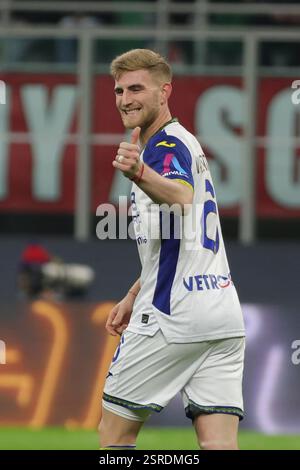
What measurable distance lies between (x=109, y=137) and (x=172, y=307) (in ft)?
25.0

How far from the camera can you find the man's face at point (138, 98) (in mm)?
5367

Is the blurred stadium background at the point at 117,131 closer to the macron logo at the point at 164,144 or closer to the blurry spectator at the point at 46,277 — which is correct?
the blurry spectator at the point at 46,277

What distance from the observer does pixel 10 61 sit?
12859 millimetres

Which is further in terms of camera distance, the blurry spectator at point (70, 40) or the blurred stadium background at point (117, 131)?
the blurry spectator at point (70, 40)

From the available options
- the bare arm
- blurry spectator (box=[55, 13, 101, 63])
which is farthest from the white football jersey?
blurry spectator (box=[55, 13, 101, 63])

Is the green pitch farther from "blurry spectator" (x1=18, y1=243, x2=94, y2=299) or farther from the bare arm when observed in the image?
the bare arm

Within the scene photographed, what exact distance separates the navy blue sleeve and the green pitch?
3559 mm

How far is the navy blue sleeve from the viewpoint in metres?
5.16

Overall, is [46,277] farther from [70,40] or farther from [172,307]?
[172,307]

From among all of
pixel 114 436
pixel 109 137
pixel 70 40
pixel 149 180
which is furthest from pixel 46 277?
pixel 149 180

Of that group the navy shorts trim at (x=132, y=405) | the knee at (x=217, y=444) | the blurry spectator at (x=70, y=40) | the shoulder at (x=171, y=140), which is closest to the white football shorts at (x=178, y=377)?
the navy shorts trim at (x=132, y=405)

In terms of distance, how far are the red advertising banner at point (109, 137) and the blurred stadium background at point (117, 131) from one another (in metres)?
0.01
